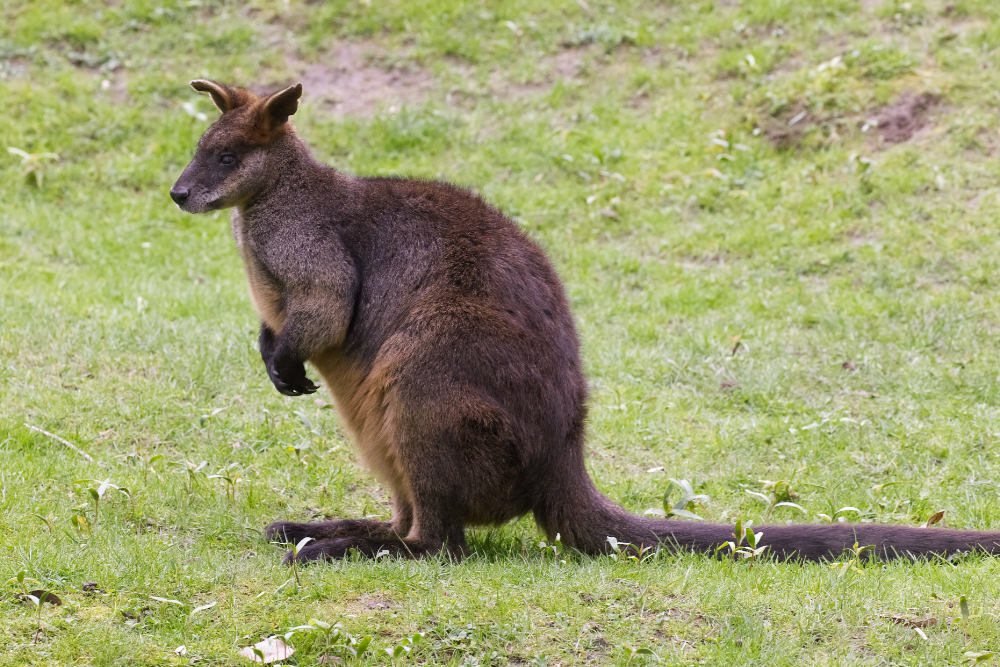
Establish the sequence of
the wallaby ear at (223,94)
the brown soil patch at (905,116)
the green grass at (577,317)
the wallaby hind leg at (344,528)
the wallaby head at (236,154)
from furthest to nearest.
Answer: the brown soil patch at (905,116) < the wallaby ear at (223,94) < the wallaby head at (236,154) < the wallaby hind leg at (344,528) < the green grass at (577,317)

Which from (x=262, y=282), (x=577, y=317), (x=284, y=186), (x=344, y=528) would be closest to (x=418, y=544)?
(x=344, y=528)

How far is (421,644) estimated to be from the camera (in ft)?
13.8

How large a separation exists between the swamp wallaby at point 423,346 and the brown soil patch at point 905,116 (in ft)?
21.2

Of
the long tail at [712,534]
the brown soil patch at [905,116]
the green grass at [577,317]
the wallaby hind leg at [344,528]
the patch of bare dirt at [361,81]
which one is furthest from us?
the patch of bare dirt at [361,81]

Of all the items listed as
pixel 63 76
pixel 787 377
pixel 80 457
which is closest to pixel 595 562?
pixel 80 457

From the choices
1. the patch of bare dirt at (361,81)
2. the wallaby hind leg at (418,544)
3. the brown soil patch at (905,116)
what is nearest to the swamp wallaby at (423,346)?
the wallaby hind leg at (418,544)

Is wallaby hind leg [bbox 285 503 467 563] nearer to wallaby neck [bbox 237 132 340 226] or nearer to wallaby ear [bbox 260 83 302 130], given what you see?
wallaby neck [bbox 237 132 340 226]

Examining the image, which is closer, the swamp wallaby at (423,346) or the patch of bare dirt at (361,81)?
the swamp wallaby at (423,346)

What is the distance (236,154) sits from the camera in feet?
19.0

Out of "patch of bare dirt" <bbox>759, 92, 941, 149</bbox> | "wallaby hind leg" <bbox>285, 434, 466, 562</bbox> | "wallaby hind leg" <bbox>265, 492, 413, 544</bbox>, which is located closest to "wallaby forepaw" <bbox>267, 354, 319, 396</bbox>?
"wallaby hind leg" <bbox>265, 492, 413, 544</bbox>

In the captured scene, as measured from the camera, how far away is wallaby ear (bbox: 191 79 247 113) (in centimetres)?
586

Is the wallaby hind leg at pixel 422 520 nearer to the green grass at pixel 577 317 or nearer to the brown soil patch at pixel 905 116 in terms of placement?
the green grass at pixel 577 317

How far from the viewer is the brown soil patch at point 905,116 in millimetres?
11125

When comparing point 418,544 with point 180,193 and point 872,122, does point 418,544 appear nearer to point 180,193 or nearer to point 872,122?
point 180,193
